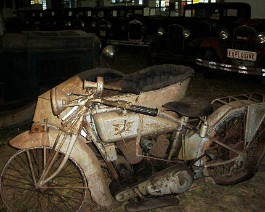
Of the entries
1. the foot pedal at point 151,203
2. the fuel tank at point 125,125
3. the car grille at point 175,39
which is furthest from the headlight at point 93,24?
the foot pedal at point 151,203

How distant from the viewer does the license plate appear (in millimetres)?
6543

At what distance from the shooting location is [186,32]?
8.29m

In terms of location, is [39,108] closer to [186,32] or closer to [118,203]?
[118,203]

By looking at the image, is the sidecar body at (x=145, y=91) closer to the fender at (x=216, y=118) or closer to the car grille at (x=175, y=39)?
the fender at (x=216, y=118)

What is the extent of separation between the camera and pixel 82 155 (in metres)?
2.59

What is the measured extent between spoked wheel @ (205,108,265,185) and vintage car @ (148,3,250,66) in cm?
476

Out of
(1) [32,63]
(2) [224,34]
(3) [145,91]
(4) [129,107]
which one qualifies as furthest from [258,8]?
(4) [129,107]

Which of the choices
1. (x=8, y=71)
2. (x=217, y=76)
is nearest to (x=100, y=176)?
(x=8, y=71)

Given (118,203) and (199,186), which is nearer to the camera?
(118,203)

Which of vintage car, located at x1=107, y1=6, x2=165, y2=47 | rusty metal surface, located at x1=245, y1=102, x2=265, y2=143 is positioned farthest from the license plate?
rusty metal surface, located at x1=245, y1=102, x2=265, y2=143

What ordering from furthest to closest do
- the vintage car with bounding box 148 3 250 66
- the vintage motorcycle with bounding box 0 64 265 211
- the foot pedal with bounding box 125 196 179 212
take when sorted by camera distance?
the vintage car with bounding box 148 3 250 66 → the foot pedal with bounding box 125 196 179 212 → the vintage motorcycle with bounding box 0 64 265 211

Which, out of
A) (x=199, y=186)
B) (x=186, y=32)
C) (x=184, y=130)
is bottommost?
(x=199, y=186)

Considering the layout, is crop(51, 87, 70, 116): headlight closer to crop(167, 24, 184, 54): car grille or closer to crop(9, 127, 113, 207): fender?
crop(9, 127, 113, 207): fender

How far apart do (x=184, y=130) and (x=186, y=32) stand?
5914mm
